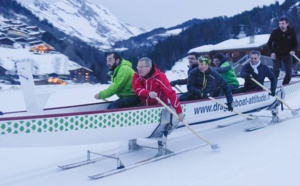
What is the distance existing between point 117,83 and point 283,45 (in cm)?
420

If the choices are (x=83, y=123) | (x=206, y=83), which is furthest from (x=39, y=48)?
(x=83, y=123)

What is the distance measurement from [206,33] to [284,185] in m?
76.9

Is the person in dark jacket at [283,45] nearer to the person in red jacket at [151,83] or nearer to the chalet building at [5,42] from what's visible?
the person in red jacket at [151,83]

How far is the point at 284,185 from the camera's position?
3283 millimetres

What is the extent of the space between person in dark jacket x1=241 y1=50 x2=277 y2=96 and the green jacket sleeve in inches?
105

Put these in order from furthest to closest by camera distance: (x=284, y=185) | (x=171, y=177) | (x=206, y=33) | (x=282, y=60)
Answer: (x=206, y=33) < (x=282, y=60) < (x=171, y=177) < (x=284, y=185)

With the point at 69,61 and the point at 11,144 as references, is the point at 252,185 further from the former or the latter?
the point at 69,61

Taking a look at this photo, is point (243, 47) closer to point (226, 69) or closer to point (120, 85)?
point (226, 69)

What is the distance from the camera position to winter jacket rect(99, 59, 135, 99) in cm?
474

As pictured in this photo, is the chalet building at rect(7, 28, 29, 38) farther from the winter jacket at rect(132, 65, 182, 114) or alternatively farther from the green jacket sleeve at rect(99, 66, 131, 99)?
the winter jacket at rect(132, 65, 182, 114)

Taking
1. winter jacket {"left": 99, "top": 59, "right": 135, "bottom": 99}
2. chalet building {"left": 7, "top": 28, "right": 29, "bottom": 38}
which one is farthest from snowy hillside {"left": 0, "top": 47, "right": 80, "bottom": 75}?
winter jacket {"left": 99, "top": 59, "right": 135, "bottom": 99}

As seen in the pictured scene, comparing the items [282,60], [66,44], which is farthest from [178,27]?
[282,60]

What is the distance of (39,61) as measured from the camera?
2532 inches

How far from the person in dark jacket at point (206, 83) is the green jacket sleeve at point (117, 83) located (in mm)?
1180
